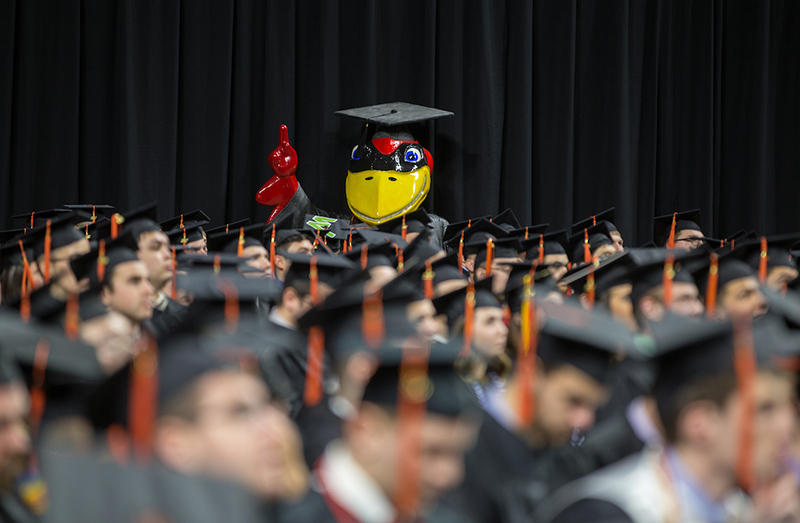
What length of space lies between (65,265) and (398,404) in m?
2.82

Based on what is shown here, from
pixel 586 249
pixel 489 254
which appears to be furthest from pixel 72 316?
pixel 586 249

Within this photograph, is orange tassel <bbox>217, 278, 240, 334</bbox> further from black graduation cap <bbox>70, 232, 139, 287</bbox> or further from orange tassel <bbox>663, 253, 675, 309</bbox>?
orange tassel <bbox>663, 253, 675, 309</bbox>

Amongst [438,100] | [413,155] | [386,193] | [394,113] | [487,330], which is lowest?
[487,330]

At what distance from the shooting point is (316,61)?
26.7 feet

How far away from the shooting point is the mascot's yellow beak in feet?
23.4

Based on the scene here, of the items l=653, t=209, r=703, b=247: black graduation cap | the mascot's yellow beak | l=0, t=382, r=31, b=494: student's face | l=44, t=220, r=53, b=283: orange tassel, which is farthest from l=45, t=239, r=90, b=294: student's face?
l=653, t=209, r=703, b=247: black graduation cap

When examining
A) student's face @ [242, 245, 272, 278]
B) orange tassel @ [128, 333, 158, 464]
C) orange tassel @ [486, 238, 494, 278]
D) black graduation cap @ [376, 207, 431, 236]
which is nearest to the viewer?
orange tassel @ [128, 333, 158, 464]

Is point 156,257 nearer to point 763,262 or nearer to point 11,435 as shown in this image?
point 11,435

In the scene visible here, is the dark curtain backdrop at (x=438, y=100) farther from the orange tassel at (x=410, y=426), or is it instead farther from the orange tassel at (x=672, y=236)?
the orange tassel at (x=410, y=426)

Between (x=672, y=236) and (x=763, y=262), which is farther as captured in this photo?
(x=672, y=236)

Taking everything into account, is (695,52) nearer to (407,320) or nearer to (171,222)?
(171,222)

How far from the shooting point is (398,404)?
1415mm

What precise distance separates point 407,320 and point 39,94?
6866 millimetres

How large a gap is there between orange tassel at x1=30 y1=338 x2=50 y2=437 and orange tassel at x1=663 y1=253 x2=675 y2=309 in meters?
2.23
